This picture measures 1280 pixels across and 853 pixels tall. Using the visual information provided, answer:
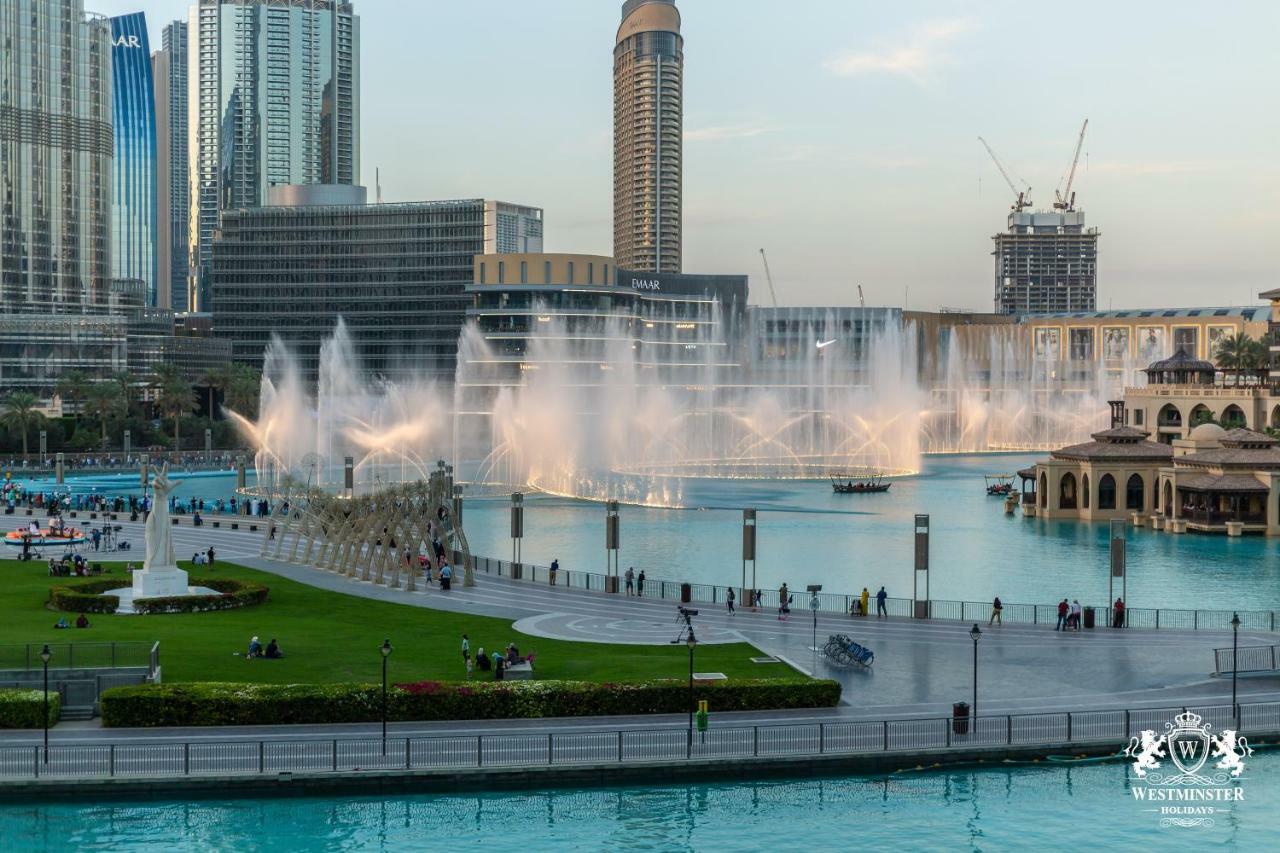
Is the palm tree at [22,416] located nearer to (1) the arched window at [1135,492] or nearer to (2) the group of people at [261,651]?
(1) the arched window at [1135,492]

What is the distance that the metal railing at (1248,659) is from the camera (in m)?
45.9

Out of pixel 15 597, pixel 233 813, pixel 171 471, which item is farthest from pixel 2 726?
pixel 171 471

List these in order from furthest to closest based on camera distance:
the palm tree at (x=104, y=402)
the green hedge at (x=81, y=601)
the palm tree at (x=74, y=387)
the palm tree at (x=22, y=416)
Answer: the palm tree at (x=74, y=387) < the palm tree at (x=104, y=402) < the palm tree at (x=22, y=416) < the green hedge at (x=81, y=601)

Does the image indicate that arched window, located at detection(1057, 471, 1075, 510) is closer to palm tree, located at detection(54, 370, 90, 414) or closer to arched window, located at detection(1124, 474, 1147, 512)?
arched window, located at detection(1124, 474, 1147, 512)

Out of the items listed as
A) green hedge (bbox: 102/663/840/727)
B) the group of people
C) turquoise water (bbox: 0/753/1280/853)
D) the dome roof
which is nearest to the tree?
the dome roof

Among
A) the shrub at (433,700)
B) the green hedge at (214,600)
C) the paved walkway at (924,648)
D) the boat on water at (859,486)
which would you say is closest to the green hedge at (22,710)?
the shrub at (433,700)

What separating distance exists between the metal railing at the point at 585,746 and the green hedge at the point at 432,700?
6.03 feet

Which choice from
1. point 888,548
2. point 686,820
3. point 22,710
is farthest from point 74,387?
point 686,820

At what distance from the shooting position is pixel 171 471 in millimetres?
150000

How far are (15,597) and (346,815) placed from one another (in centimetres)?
3085

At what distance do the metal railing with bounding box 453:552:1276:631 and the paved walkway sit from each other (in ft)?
4.32

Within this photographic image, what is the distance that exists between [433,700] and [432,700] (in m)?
0.03

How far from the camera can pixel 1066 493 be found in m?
114

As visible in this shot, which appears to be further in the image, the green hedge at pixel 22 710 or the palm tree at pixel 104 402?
the palm tree at pixel 104 402
